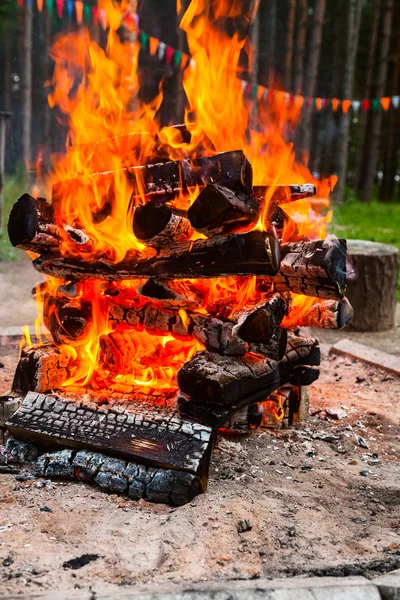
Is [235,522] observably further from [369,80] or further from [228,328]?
[369,80]

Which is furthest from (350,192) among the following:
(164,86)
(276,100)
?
(164,86)

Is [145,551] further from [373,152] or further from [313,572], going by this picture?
[373,152]

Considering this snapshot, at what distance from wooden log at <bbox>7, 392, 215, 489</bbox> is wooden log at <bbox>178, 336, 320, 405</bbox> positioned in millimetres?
155

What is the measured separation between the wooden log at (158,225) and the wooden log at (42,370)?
0.89 m

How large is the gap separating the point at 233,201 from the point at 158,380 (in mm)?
1286

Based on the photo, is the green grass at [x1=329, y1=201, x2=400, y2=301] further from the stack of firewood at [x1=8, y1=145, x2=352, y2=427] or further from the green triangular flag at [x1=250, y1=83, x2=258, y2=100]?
the stack of firewood at [x1=8, y1=145, x2=352, y2=427]

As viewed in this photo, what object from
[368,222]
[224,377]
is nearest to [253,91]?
[368,222]

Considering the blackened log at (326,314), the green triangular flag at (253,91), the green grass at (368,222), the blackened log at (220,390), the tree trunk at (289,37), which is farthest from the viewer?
the tree trunk at (289,37)

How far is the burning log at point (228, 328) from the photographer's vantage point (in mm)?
3088

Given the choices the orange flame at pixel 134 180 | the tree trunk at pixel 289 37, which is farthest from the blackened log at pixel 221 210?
the tree trunk at pixel 289 37

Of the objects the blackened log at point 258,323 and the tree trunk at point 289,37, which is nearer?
the blackened log at point 258,323

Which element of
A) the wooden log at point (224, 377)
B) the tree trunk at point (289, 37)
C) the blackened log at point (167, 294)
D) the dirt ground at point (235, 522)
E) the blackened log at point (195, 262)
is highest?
the tree trunk at point (289, 37)

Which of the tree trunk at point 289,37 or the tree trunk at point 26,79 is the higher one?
the tree trunk at point 289,37

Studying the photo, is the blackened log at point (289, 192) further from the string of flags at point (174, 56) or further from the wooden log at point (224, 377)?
the string of flags at point (174, 56)
